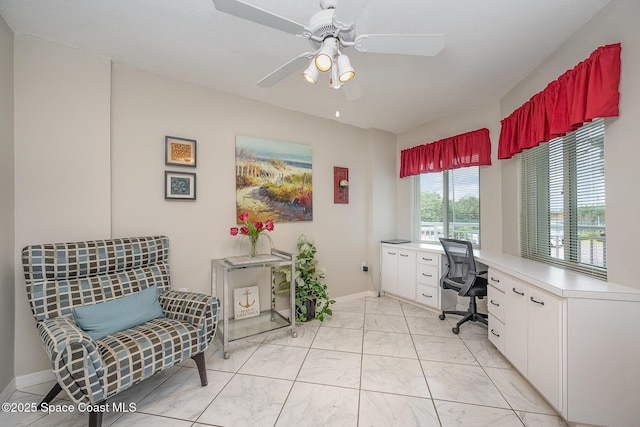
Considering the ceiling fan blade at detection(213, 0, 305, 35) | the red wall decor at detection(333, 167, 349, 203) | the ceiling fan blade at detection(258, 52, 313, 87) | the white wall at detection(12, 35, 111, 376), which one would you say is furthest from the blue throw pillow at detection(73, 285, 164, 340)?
the red wall decor at detection(333, 167, 349, 203)

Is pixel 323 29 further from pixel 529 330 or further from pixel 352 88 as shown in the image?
pixel 529 330

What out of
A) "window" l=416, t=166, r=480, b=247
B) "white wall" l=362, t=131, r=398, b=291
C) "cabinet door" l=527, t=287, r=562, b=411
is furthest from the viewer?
"white wall" l=362, t=131, r=398, b=291

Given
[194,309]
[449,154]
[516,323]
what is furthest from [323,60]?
[449,154]

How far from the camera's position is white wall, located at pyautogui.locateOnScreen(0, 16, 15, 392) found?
5.47ft

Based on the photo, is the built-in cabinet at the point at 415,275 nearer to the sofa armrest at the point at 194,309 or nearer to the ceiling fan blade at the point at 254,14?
the sofa armrest at the point at 194,309

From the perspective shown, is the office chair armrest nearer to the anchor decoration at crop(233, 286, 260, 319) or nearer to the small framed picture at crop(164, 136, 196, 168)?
the anchor decoration at crop(233, 286, 260, 319)

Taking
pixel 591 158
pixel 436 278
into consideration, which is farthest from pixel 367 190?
pixel 591 158

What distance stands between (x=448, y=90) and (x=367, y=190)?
163 centimetres

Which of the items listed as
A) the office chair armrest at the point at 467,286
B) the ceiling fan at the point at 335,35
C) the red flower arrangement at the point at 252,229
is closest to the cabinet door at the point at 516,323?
the office chair armrest at the point at 467,286

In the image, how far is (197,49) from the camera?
2.01 m

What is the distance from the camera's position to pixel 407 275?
3404 millimetres

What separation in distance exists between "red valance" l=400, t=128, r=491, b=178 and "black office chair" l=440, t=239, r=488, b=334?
1.10 meters

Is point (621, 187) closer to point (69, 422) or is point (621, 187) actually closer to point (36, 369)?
point (69, 422)

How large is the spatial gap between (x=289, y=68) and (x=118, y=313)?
203 centimetres
